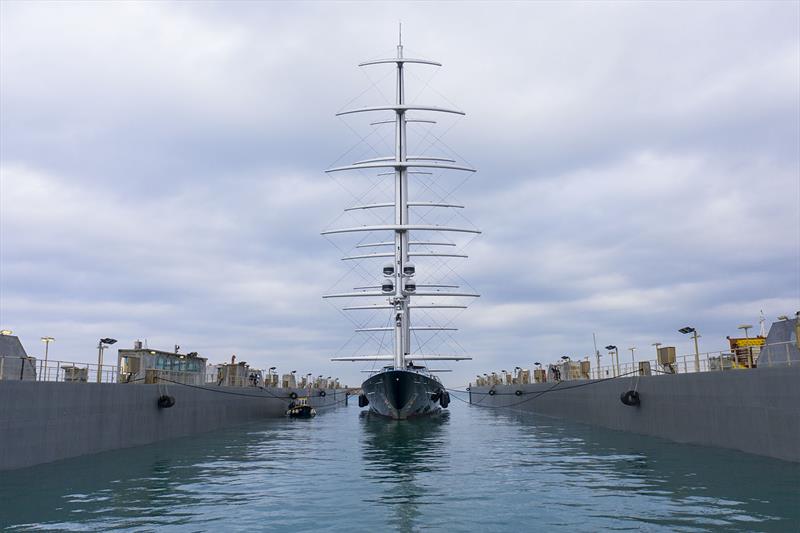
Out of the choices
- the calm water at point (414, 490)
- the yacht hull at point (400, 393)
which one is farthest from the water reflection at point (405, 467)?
the yacht hull at point (400, 393)

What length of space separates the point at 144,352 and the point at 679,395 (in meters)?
32.9

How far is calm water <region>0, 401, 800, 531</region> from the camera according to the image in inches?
554

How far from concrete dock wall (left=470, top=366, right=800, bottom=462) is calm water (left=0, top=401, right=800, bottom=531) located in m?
1.08

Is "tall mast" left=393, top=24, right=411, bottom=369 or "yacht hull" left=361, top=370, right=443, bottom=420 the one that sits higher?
"tall mast" left=393, top=24, right=411, bottom=369

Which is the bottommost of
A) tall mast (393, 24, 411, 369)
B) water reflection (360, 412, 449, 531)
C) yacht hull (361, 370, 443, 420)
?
water reflection (360, 412, 449, 531)

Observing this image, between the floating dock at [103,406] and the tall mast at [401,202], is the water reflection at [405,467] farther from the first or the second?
the tall mast at [401,202]

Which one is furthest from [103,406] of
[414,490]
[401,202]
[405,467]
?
[401,202]

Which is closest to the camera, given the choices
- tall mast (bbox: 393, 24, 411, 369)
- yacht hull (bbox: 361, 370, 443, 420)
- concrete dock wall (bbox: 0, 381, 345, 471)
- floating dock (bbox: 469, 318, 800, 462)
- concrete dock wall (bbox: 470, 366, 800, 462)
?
concrete dock wall (bbox: 470, 366, 800, 462)

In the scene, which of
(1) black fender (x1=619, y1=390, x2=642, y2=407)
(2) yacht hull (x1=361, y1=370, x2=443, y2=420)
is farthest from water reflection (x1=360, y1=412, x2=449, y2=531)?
(1) black fender (x1=619, y1=390, x2=642, y2=407)

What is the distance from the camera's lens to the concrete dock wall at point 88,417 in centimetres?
2217

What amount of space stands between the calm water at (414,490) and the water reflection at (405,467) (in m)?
0.08

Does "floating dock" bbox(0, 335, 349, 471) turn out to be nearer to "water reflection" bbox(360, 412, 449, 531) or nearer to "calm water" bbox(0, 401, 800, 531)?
"calm water" bbox(0, 401, 800, 531)

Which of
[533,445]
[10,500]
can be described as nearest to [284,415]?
[533,445]

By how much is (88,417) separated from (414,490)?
1756 cm
